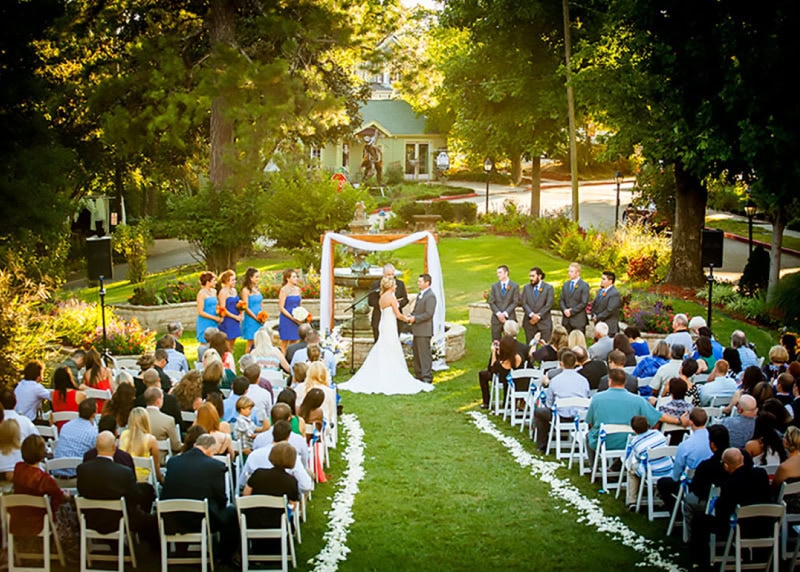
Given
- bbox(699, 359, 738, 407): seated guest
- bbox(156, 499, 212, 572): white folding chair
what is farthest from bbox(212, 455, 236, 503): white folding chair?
bbox(699, 359, 738, 407): seated guest

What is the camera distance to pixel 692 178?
24641 mm

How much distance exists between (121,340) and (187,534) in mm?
9514

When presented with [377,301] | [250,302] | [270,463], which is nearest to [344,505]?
[270,463]

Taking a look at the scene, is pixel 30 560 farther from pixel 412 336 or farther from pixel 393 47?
pixel 393 47

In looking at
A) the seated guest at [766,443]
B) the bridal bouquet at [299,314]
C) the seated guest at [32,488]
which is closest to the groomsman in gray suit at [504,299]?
the bridal bouquet at [299,314]

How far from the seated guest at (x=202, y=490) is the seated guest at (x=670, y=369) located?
238 inches

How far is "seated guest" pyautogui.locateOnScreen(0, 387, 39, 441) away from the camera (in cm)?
957

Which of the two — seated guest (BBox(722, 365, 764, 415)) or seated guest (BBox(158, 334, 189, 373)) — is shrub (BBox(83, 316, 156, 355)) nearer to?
seated guest (BBox(158, 334, 189, 373))

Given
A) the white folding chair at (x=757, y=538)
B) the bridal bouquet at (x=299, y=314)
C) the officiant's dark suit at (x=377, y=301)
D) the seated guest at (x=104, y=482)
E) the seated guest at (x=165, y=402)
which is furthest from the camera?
the officiant's dark suit at (x=377, y=301)

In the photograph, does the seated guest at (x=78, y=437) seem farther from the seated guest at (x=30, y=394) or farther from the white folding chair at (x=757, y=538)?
the white folding chair at (x=757, y=538)

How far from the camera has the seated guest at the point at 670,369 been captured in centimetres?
1195

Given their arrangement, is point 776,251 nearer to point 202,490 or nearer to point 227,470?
point 227,470

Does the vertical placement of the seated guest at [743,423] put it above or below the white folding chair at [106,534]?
above

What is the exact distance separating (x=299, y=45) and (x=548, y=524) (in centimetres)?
2178
